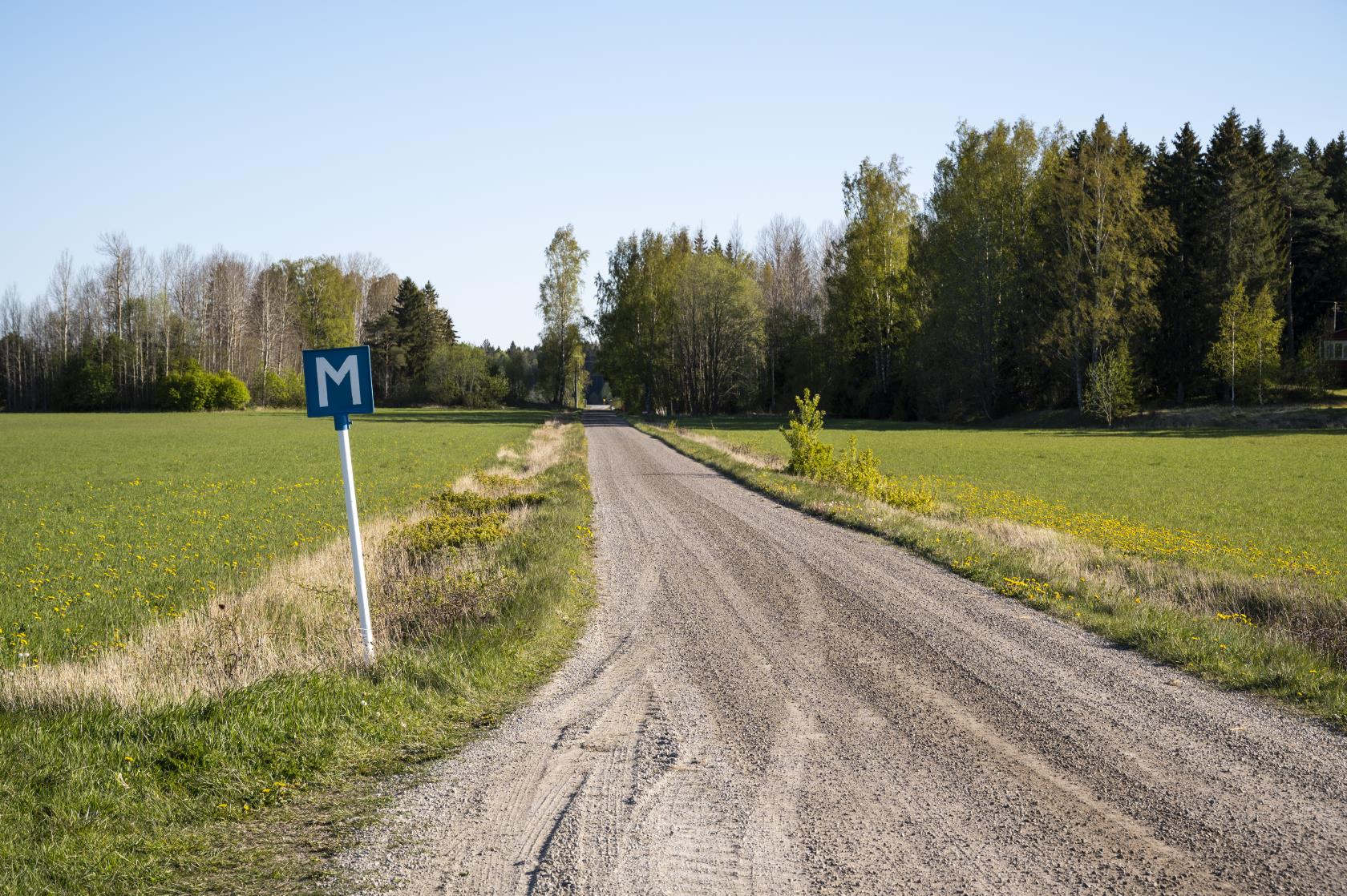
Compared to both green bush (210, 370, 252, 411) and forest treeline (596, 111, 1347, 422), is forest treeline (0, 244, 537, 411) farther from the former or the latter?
forest treeline (596, 111, 1347, 422)

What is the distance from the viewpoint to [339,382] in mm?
7809

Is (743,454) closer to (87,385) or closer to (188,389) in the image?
(188,389)

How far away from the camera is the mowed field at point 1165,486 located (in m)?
15.9

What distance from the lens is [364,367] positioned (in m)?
7.71

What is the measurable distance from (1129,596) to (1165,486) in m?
17.9

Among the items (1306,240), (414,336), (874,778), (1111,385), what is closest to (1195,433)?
(1111,385)

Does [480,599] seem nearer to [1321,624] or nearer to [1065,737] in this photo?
[1065,737]

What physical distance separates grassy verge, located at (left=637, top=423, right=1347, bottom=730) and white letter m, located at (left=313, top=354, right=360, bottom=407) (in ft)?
24.8

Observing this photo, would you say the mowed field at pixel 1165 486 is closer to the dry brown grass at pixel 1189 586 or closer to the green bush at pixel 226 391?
the dry brown grass at pixel 1189 586

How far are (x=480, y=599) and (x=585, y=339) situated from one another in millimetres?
85687

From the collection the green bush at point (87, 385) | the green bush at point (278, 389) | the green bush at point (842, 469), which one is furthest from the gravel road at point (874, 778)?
the green bush at point (87, 385)

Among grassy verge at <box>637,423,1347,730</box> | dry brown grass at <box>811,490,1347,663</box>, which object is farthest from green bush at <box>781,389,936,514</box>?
dry brown grass at <box>811,490,1347,663</box>

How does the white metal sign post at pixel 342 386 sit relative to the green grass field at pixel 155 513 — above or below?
above

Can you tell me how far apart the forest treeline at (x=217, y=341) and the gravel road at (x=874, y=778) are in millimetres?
101137
